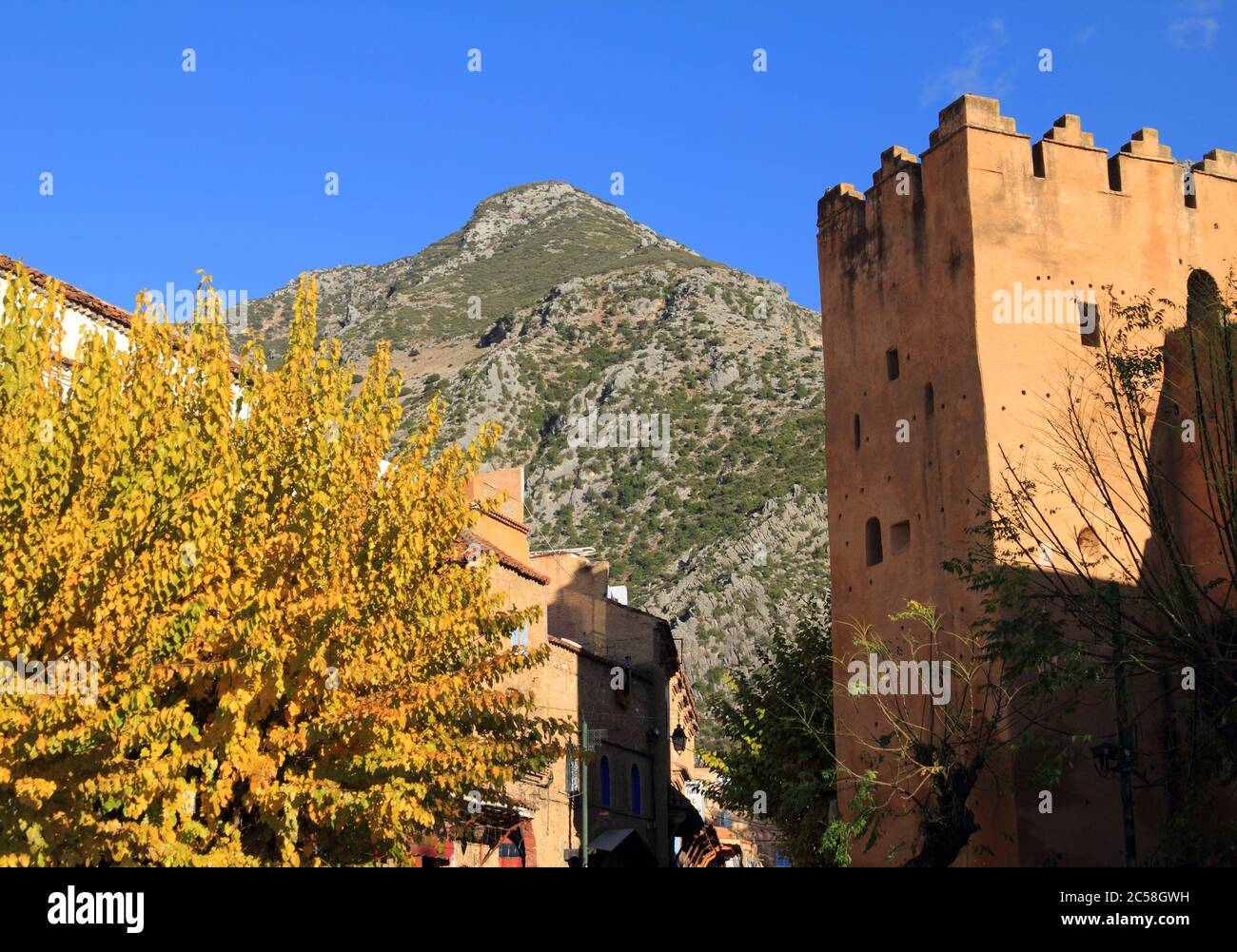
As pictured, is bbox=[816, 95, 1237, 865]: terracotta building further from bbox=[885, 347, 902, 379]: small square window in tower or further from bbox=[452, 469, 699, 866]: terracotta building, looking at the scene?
bbox=[452, 469, 699, 866]: terracotta building

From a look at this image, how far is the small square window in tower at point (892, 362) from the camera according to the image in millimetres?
29758

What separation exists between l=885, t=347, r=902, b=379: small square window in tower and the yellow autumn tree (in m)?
12.7

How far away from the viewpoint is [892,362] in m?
29.9

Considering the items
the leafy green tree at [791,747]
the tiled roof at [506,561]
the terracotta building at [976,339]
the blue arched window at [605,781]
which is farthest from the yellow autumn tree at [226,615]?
the blue arched window at [605,781]

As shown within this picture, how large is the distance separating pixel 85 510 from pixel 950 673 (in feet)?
54.4

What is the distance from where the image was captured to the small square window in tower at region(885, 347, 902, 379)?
97.6 ft

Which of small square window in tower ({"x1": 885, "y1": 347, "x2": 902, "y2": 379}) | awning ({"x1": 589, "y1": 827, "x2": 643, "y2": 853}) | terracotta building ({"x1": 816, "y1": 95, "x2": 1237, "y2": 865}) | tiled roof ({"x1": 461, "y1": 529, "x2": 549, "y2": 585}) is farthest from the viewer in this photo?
awning ({"x1": 589, "y1": 827, "x2": 643, "y2": 853})

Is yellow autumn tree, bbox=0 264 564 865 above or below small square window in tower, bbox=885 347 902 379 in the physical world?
below

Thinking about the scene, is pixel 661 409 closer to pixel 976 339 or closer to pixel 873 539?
pixel 873 539

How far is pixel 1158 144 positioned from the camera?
29812 mm

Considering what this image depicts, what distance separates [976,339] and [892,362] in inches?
110

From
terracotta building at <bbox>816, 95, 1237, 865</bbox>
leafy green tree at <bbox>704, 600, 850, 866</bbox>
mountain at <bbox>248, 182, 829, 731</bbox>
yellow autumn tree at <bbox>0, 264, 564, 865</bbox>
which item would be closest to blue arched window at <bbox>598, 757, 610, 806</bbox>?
leafy green tree at <bbox>704, 600, 850, 866</bbox>
